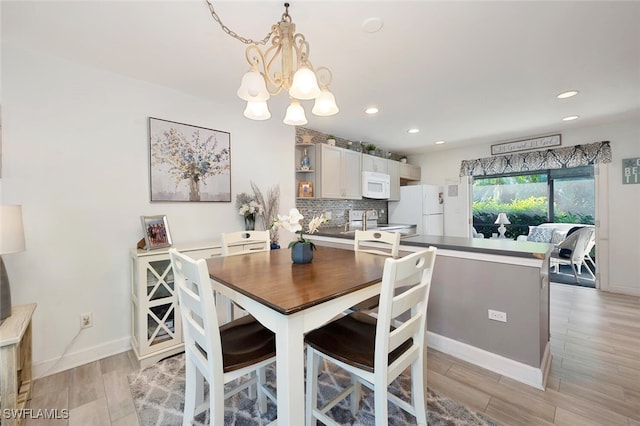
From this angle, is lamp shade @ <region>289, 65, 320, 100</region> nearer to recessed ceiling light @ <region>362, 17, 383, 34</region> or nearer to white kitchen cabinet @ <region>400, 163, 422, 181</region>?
recessed ceiling light @ <region>362, 17, 383, 34</region>

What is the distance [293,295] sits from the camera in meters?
1.03

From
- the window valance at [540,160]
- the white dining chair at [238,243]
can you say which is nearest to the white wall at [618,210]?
the window valance at [540,160]

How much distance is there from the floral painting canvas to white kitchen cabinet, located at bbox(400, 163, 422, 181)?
11.1 ft

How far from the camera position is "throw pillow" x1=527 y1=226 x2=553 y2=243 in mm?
4598

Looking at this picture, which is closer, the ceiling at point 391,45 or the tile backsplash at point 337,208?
the ceiling at point 391,45

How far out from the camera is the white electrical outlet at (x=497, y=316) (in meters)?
1.88

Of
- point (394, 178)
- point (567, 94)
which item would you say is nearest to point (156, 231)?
point (394, 178)

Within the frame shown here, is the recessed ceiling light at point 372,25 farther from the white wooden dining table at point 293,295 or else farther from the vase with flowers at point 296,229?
the white wooden dining table at point 293,295

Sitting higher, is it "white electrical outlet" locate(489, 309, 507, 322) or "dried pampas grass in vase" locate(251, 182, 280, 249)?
"dried pampas grass in vase" locate(251, 182, 280, 249)

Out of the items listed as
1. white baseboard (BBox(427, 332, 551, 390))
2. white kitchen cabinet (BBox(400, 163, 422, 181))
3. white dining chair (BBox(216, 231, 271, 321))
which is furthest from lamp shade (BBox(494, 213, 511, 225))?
white dining chair (BBox(216, 231, 271, 321))

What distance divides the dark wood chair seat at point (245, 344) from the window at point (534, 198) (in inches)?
193

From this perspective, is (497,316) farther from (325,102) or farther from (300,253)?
(325,102)

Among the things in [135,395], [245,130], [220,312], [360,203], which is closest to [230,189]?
[245,130]

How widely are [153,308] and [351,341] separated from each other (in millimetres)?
1695
